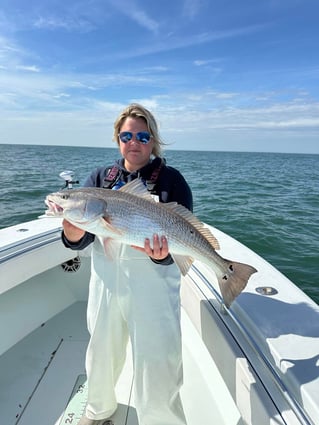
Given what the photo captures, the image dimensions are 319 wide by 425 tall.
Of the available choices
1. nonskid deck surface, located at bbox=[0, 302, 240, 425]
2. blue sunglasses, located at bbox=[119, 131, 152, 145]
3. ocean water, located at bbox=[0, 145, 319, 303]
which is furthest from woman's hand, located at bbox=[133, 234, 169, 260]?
ocean water, located at bbox=[0, 145, 319, 303]

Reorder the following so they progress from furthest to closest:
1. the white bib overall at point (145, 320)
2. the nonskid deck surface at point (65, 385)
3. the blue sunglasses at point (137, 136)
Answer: the nonskid deck surface at point (65, 385), the blue sunglasses at point (137, 136), the white bib overall at point (145, 320)

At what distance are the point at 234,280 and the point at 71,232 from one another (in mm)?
1148

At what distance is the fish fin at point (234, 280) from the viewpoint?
205cm

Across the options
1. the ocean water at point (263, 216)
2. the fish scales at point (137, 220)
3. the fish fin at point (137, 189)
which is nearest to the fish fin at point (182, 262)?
the fish scales at point (137, 220)

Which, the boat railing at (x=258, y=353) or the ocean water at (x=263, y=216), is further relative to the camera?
the ocean water at (x=263, y=216)

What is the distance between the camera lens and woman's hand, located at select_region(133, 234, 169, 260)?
6.64 ft

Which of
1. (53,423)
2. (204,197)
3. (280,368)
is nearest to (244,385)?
(280,368)

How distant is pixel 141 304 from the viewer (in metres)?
2.13

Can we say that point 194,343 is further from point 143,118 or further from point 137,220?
point 143,118

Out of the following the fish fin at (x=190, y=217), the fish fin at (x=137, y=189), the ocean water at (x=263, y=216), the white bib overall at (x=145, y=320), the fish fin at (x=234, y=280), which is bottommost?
the ocean water at (x=263, y=216)

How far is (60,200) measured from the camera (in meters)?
2.11

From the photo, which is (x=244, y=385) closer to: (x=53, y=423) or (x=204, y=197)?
(x=53, y=423)

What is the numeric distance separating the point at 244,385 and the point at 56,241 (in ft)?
8.11

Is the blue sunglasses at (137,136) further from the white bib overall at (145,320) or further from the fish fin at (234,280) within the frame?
the fish fin at (234,280)
